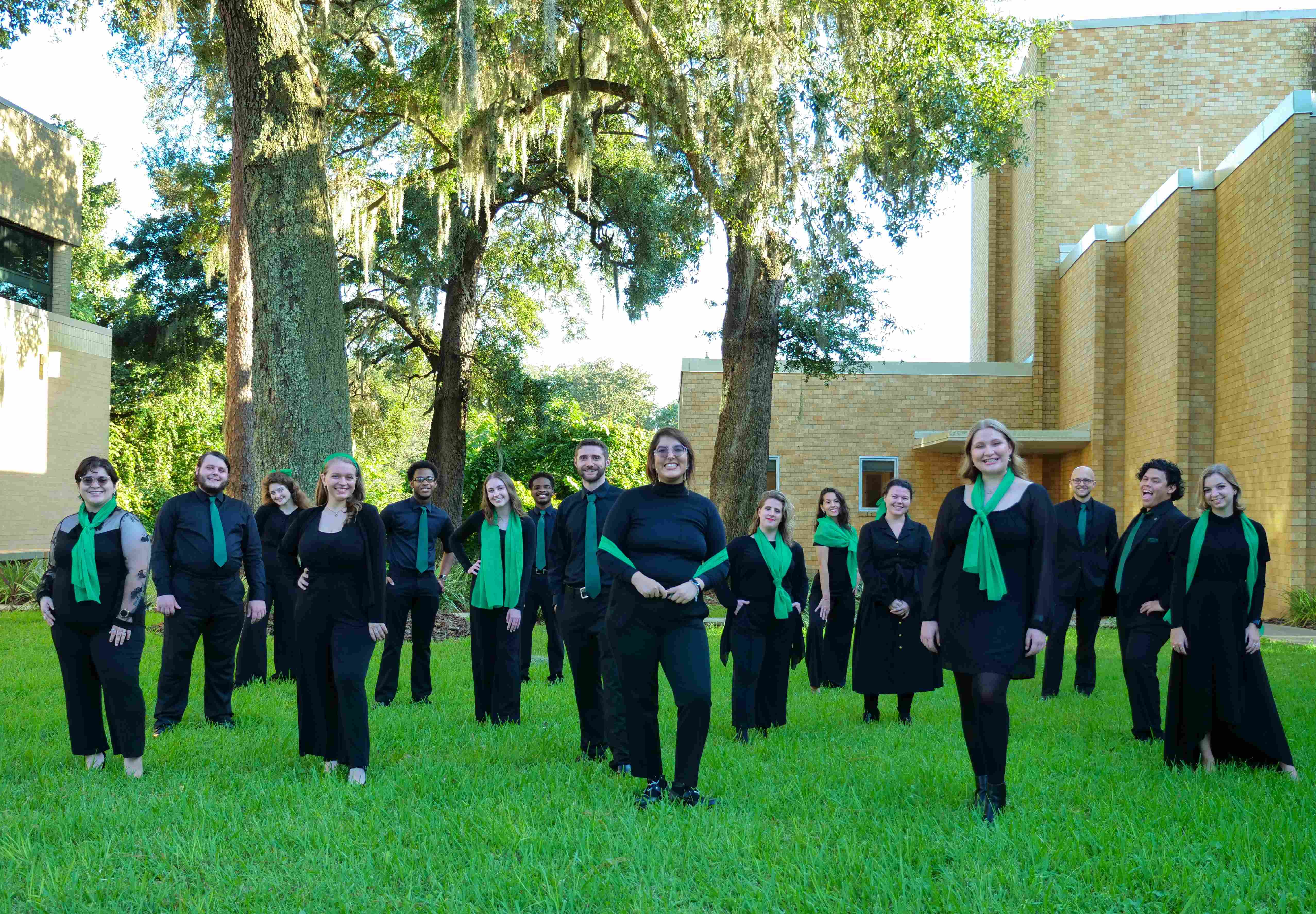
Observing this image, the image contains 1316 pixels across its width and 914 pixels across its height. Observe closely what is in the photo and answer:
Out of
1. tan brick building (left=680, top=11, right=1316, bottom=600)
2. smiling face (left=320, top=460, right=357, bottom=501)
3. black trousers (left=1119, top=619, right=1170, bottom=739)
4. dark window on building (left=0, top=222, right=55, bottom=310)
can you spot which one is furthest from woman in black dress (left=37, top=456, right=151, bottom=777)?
tan brick building (left=680, top=11, right=1316, bottom=600)

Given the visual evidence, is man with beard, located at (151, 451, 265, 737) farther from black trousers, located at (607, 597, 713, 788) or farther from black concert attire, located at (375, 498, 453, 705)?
black trousers, located at (607, 597, 713, 788)

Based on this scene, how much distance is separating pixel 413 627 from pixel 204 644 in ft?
6.05

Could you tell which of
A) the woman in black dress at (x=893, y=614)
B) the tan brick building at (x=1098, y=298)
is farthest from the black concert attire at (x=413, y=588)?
the tan brick building at (x=1098, y=298)

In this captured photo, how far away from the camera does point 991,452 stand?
17.5ft

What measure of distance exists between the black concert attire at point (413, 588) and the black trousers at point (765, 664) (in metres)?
2.58

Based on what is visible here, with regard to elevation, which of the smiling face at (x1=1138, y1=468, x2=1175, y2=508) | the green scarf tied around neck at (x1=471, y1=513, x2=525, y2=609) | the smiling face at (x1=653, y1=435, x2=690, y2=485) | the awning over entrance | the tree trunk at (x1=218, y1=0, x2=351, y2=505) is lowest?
the green scarf tied around neck at (x1=471, y1=513, x2=525, y2=609)

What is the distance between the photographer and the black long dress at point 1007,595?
516 cm

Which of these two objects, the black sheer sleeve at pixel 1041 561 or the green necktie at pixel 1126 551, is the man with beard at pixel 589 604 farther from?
the green necktie at pixel 1126 551

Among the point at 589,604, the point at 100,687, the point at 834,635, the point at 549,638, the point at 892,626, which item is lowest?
the point at 549,638

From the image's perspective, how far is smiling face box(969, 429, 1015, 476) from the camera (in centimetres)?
534

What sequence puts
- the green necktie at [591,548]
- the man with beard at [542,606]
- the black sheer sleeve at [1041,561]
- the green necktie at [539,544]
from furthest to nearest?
the man with beard at [542,606], the green necktie at [539,544], the green necktie at [591,548], the black sheer sleeve at [1041,561]

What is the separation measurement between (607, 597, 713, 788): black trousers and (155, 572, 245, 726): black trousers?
11.5 feet

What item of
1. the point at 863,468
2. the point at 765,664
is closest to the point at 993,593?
the point at 765,664

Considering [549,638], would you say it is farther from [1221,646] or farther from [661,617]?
[1221,646]
